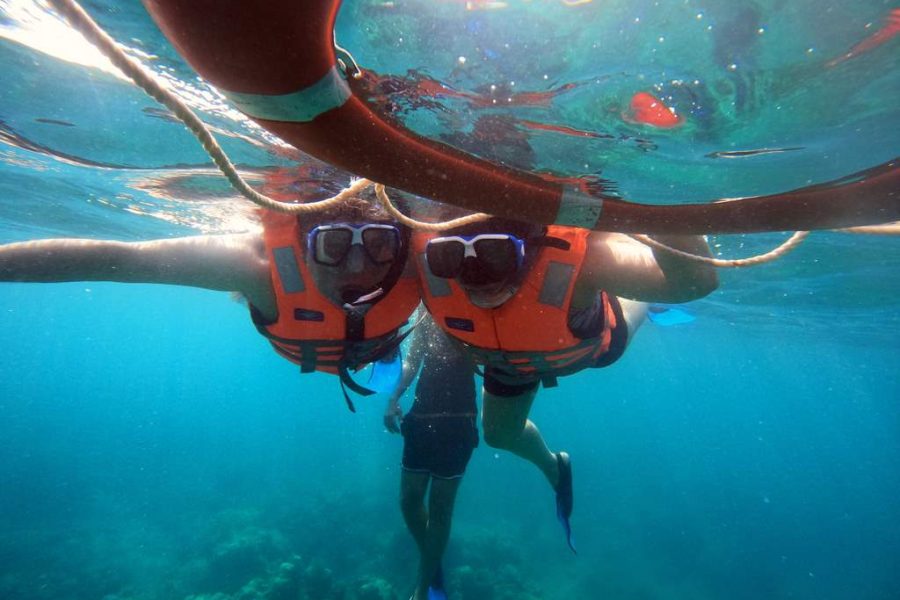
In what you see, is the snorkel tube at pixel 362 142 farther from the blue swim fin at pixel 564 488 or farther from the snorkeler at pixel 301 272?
the blue swim fin at pixel 564 488

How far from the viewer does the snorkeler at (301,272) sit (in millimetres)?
3662

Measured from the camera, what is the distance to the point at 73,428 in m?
62.2

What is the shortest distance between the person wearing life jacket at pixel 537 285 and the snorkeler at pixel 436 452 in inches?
83.0

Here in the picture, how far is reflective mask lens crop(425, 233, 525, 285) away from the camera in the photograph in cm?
349

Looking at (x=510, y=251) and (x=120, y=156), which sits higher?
(x=120, y=156)

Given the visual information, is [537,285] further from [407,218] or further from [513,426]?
[513,426]

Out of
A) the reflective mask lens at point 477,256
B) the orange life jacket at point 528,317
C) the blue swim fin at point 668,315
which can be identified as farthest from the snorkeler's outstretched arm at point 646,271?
the blue swim fin at point 668,315

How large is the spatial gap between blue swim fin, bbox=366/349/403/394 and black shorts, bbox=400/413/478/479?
2.87 feet

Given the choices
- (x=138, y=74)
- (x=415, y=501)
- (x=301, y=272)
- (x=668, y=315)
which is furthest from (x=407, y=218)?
(x=668, y=315)

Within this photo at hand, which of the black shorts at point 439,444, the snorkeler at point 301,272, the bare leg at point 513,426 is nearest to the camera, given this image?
the snorkeler at point 301,272

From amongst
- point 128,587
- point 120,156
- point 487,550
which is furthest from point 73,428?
point 120,156

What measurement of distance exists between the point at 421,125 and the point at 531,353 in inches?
102

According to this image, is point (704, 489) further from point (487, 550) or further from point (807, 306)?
point (487, 550)

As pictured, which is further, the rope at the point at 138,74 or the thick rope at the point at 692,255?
the thick rope at the point at 692,255
